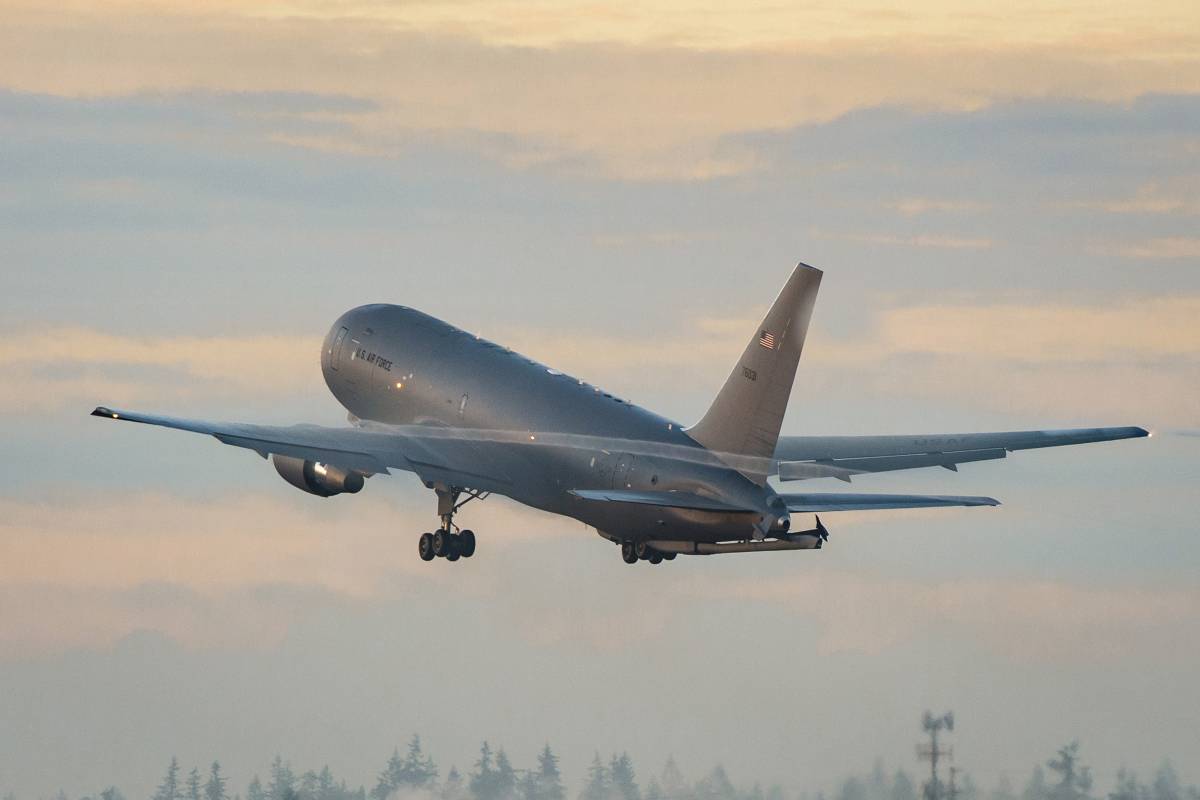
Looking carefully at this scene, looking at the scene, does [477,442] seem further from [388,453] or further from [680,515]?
[680,515]

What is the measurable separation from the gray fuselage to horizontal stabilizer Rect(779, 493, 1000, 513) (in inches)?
47.7

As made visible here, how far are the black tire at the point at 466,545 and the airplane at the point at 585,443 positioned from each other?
0.08m

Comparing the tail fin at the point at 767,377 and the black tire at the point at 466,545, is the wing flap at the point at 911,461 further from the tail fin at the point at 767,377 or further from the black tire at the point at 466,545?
the black tire at the point at 466,545

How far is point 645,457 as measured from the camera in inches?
3509

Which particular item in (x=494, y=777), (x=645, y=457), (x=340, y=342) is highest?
(x=340, y=342)

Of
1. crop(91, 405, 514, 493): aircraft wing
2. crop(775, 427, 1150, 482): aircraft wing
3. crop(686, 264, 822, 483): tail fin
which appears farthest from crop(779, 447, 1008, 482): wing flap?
crop(91, 405, 514, 493): aircraft wing

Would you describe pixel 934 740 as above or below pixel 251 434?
below

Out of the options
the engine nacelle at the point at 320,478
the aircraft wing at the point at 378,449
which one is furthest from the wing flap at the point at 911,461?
the engine nacelle at the point at 320,478

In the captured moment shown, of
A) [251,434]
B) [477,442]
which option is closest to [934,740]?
[477,442]

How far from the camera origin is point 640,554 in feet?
304

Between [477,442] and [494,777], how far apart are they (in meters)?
67.8

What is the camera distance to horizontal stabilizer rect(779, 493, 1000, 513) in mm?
83375

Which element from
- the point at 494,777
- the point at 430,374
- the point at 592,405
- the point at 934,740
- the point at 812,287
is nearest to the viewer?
the point at 812,287

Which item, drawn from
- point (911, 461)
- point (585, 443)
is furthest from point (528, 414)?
point (911, 461)
